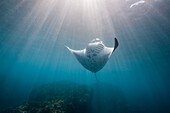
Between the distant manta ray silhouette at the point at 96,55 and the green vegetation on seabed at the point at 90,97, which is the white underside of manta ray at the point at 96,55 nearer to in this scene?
the distant manta ray silhouette at the point at 96,55

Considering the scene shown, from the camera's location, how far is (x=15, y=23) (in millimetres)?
13836

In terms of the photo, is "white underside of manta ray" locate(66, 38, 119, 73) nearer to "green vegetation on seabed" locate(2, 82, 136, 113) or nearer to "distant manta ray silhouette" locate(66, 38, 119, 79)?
"distant manta ray silhouette" locate(66, 38, 119, 79)

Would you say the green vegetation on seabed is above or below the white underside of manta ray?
below

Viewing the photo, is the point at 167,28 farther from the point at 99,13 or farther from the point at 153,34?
the point at 99,13

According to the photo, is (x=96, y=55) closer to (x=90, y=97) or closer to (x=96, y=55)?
(x=96, y=55)

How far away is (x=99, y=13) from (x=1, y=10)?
1217 cm

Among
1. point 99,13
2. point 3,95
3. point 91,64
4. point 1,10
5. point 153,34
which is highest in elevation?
point 1,10

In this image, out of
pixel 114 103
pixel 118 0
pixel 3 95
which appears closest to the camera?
pixel 118 0

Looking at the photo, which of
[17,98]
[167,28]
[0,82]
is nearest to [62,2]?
[167,28]

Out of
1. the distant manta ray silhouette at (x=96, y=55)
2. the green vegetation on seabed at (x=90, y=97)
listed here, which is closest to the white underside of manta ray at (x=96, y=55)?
the distant manta ray silhouette at (x=96, y=55)

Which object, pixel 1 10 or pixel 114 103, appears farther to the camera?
pixel 114 103

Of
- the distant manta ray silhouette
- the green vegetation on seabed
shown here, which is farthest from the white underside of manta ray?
the green vegetation on seabed

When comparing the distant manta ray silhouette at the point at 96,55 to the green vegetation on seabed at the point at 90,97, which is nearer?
the distant manta ray silhouette at the point at 96,55

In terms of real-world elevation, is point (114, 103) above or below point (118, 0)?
below
